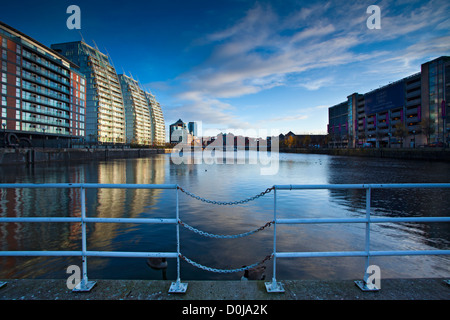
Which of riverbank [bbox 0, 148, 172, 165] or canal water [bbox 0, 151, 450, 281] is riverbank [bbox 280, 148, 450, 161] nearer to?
canal water [bbox 0, 151, 450, 281]

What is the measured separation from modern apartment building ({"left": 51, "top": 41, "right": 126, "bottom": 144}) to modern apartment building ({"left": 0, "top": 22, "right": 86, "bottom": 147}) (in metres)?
34.1

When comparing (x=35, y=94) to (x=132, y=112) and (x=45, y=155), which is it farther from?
(x=132, y=112)

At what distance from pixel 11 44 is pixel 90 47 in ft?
262

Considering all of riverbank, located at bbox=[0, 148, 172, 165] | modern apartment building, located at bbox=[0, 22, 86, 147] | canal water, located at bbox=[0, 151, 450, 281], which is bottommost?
canal water, located at bbox=[0, 151, 450, 281]

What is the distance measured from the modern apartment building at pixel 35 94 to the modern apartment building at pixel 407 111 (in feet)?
361

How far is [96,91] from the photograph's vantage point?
132750mm

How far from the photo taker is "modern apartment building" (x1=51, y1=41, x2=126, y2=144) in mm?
132375

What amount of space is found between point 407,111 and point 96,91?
15208 cm

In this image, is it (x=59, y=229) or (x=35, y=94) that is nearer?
(x=59, y=229)

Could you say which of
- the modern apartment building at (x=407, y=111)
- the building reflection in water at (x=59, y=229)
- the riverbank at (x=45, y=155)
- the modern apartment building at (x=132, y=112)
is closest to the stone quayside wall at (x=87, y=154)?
the riverbank at (x=45, y=155)

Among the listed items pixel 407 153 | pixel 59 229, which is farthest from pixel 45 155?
pixel 407 153

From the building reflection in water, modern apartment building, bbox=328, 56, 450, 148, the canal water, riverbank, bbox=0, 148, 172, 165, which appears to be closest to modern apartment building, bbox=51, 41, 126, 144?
riverbank, bbox=0, 148, 172, 165

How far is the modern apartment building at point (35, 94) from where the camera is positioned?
66.2m

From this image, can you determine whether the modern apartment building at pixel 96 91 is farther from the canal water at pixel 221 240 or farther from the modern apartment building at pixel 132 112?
the canal water at pixel 221 240
